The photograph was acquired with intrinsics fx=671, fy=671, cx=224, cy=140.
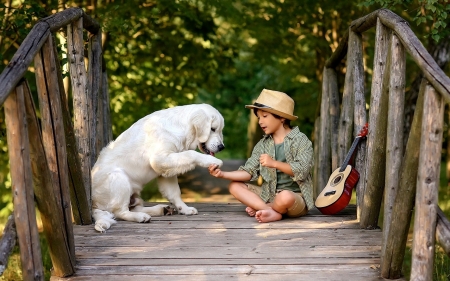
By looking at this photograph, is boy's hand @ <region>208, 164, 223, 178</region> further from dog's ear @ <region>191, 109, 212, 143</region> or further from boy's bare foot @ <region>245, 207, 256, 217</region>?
boy's bare foot @ <region>245, 207, 256, 217</region>

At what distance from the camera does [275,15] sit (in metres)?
8.73

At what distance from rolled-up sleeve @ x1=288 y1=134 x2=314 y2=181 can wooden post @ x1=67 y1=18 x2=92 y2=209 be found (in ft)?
5.13

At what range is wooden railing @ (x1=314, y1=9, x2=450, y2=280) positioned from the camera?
128 inches

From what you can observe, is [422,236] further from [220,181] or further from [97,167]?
[220,181]

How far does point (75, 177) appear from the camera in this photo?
4.70 meters

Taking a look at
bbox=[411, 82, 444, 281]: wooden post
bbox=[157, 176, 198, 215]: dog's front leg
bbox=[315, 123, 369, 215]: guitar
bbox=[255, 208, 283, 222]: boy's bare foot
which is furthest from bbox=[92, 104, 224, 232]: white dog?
bbox=[411, 82, 444, 281]: wooden post

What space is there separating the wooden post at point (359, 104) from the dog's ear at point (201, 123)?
1175mm

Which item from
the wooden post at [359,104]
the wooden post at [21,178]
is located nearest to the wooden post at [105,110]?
the wooden post at [359,104]

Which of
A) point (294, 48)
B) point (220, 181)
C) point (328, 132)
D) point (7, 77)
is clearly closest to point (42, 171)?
point (7, 77)

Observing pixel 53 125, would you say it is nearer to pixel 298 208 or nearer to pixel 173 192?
pixel 173 192

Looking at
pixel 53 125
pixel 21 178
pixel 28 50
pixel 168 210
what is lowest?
pixel 168 210

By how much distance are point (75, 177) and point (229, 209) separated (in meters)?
1.52

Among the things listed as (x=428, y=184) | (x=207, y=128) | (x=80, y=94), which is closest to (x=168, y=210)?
(x=207, y=128)

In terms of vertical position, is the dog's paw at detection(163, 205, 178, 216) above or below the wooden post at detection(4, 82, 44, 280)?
below
